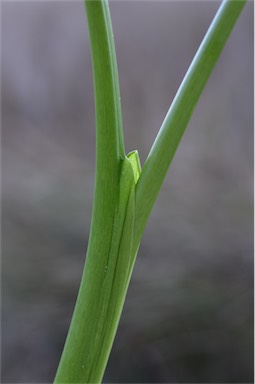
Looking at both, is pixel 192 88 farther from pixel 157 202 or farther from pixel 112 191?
pixel 157 202

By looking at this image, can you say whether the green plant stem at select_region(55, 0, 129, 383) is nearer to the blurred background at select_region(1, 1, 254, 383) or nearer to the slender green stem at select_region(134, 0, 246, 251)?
the slender green stem at select_region(134, 0, 246, 251)

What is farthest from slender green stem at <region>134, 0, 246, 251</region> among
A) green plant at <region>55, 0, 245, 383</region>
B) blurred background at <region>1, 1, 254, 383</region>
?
blurred background at <region>1, 1, 254, 383</region>

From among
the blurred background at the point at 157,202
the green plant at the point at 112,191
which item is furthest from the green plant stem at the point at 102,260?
the blurred background at the point at 157,202

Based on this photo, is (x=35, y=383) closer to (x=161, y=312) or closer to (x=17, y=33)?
(x=161, y=312)

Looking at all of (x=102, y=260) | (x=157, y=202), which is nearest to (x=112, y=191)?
(x=102, y=260)

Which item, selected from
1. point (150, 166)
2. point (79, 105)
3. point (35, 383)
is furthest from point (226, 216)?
point (150, 166)

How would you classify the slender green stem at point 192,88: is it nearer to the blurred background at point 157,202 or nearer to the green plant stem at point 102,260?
the green plant stem at point 102,260
